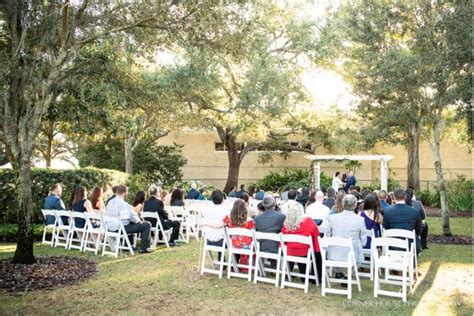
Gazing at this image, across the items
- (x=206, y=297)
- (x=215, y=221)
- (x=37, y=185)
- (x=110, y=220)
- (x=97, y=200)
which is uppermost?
(x=37, y=185)

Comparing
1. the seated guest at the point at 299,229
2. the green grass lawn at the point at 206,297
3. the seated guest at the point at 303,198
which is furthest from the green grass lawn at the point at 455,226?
the seated guest at the point at 299,229

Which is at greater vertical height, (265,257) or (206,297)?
(265,257)

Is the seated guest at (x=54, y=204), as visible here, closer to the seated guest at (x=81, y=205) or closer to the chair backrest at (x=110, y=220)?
the seated guest at (x=81, y=205)

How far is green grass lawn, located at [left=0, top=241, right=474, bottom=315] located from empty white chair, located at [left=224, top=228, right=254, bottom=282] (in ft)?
0.45

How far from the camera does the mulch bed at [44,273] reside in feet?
27.6

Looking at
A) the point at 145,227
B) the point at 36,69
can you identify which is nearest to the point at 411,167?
the point at 145,227

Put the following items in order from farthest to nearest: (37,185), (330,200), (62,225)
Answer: (37,185)
(62,225)
(330,200)

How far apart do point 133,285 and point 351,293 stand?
3406mm

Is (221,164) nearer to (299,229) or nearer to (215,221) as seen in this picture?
(215,221)

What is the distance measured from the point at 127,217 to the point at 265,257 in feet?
12.4

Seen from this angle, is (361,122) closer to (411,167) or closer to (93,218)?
(411,167)

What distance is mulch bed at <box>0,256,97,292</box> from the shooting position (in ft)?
27.6

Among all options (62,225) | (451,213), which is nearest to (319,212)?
(62,225)

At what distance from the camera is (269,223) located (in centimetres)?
854
